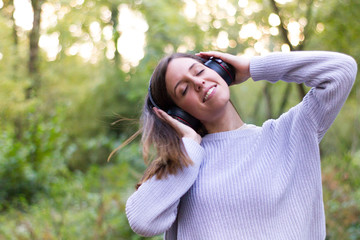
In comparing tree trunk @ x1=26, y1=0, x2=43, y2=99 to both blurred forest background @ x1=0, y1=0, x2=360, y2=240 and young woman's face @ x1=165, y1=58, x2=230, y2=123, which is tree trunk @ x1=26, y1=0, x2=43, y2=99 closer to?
blurred forest background @ x1=0, y1=0, x2=360, y2=240

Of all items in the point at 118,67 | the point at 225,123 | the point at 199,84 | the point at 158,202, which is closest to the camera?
the point at 158,202

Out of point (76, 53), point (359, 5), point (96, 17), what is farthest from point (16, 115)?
point (359, 5)

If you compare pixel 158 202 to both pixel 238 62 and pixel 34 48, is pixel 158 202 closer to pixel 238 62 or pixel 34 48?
pixel 238 62

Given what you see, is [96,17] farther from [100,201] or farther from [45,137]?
[100,201]

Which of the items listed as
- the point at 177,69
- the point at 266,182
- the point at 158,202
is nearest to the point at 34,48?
the point at 177,69

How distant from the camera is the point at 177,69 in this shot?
1.65 meters

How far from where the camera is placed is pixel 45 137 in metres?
6.11

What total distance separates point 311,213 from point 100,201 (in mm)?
3083

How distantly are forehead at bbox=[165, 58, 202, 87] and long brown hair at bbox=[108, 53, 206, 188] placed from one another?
0.03 meters

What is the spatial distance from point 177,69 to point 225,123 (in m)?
0.31

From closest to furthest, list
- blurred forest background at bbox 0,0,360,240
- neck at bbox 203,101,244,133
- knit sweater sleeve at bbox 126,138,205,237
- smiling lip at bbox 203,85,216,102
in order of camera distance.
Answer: knit sweater sleeve at bbox 126,138,205,237 < smiling lip at bbox 203,85,216,102 < neck at bbox 203,101,244,133 < blurred forest background at bbox 0,0,360,240

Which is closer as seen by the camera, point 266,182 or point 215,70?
point 266,182

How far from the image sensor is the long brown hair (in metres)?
1.53

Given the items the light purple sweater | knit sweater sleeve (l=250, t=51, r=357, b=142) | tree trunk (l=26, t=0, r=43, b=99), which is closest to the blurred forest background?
tree trunk (l=26, t=0, r=43, b=99)
